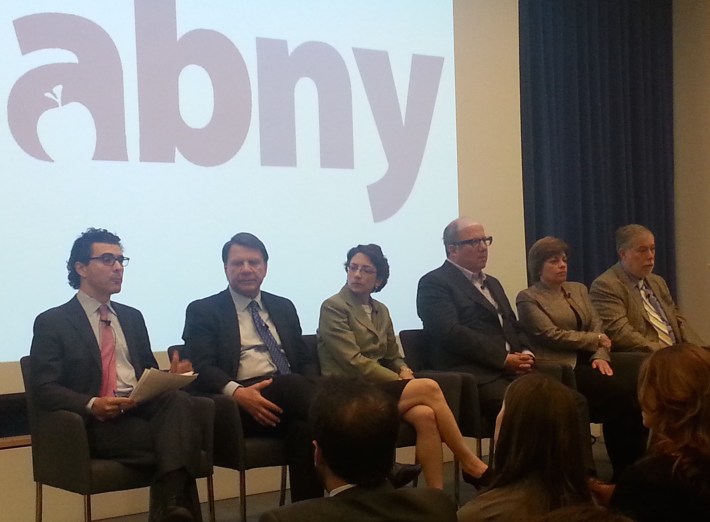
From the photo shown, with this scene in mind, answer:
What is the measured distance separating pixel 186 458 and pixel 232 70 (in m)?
1.95

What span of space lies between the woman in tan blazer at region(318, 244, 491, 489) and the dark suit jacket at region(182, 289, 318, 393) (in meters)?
0.19

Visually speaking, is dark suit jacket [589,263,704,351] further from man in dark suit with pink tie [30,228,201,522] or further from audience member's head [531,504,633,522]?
audience member's head [531,504,633,522]

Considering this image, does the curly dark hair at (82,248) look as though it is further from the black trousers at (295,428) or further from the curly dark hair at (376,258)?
the curly dark hair at (376,258)

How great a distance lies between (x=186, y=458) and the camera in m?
3.06

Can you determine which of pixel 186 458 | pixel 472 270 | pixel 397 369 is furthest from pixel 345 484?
pixel 472 270

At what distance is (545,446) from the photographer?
180 cm

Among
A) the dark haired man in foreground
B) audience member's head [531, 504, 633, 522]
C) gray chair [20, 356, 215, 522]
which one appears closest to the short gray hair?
gray chair [20, 356, 215, 522]

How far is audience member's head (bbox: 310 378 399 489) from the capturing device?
65.5 inches

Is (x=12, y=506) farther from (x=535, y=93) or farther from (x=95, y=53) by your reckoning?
(x=535, y=93)

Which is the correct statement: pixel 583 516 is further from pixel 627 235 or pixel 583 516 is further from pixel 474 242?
pixel 627 235

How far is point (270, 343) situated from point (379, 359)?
1.90 feet

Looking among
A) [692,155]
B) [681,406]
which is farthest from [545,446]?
[692,155]

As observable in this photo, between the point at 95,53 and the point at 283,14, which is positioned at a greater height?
the point at 283,14

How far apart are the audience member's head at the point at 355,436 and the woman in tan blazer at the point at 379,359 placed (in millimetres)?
1671
